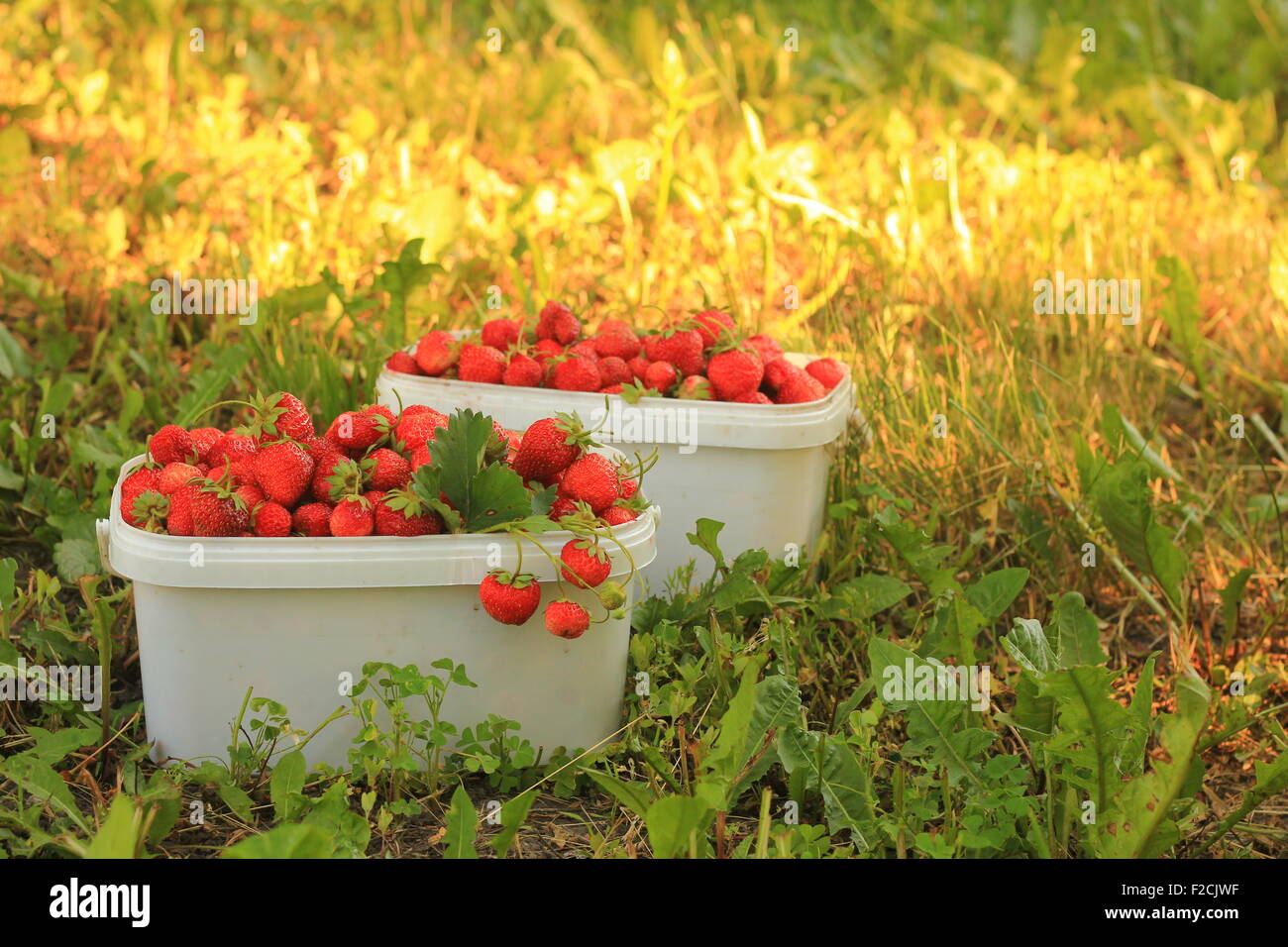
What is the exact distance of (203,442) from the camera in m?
1.58

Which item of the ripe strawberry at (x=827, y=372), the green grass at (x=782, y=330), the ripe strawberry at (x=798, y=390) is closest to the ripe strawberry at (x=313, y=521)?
the green grass at (x=782, y=330)

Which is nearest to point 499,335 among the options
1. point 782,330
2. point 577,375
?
point 577,375

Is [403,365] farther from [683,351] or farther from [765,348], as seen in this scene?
[765,348]

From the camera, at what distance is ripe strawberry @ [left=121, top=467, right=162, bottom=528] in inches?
58.1

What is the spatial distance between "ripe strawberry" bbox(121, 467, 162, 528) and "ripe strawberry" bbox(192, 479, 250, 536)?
0.08 m

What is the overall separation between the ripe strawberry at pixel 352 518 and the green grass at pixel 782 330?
0.25 metres

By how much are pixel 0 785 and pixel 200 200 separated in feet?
5.77

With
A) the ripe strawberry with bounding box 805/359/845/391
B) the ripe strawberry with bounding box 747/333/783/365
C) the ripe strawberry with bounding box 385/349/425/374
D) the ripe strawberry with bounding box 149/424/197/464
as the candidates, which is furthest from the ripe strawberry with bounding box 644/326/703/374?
the ripe strawberry with bounding box 149/424/197/464

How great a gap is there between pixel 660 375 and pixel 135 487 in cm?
75

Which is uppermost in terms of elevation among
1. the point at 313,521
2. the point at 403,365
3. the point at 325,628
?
the point at 403,365

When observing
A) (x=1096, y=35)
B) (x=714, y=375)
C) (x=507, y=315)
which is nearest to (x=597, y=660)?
(x=714, y=375)

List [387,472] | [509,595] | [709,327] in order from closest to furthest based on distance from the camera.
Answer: [509,595]
[387,472]
[709,327]

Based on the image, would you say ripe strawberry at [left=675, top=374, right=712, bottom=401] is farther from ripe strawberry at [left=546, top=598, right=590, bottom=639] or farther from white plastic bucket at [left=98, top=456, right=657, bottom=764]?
ripe strawberry at [left=546, top=598, right=590, bottom=639]

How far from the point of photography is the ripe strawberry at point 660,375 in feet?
6.33
